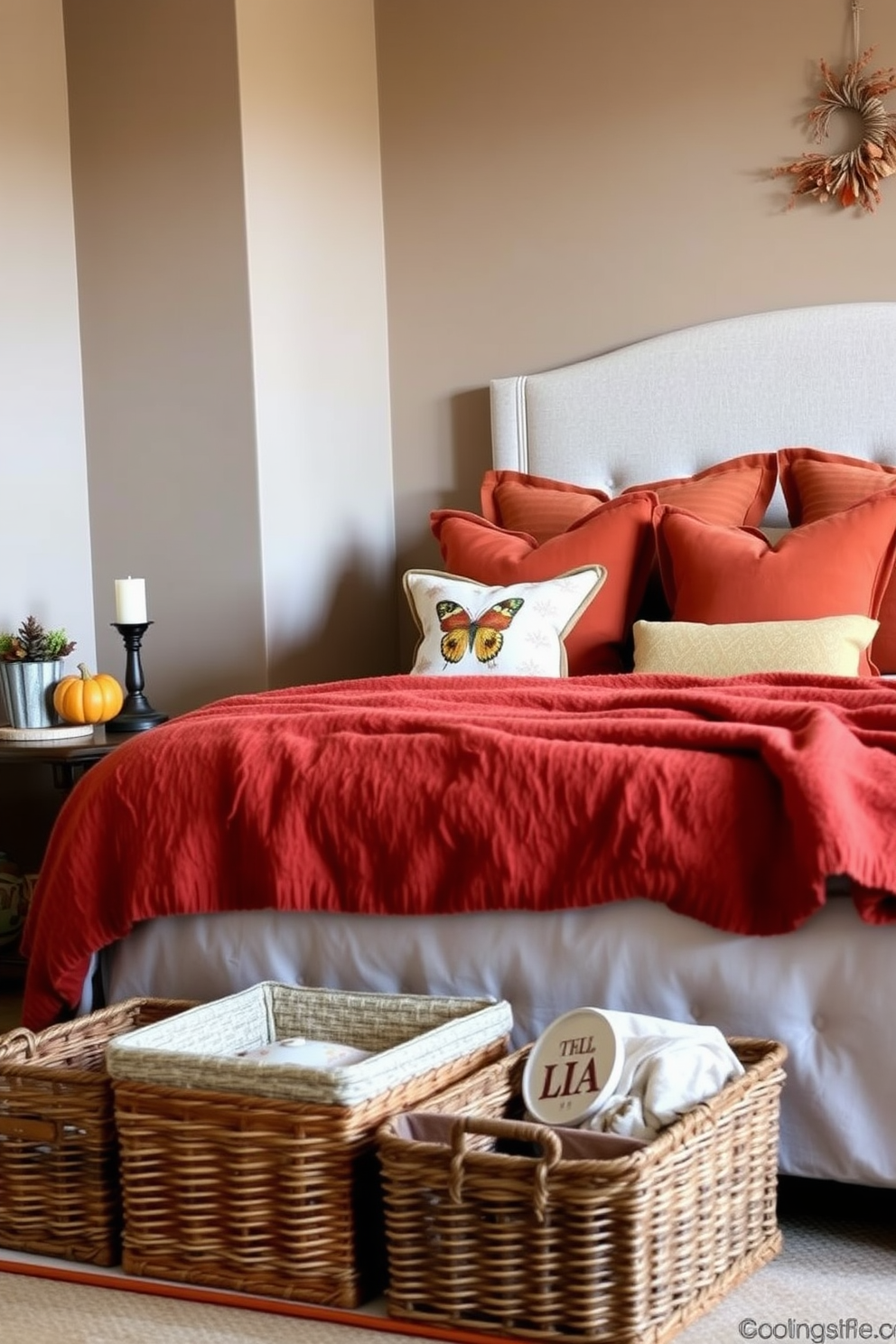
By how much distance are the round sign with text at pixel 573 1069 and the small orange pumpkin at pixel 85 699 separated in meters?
1.96

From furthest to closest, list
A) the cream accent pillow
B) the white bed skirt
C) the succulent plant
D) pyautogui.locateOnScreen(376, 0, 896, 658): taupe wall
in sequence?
pyautogui.locateOnScreen(376, 0, 896, 658): taupe wall < the succulent plant < the cream accent pillow < the white bed skirt

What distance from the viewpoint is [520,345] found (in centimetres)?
448

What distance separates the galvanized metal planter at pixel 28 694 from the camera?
371 centimetres

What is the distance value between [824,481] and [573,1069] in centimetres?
218

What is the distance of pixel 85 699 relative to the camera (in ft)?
12.1

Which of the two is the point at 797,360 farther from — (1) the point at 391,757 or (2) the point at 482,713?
(1) the point at 391,757

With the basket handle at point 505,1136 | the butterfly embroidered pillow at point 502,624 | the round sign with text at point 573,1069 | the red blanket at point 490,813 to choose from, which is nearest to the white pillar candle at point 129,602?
the butterfly embroidered pillow at point 502,624

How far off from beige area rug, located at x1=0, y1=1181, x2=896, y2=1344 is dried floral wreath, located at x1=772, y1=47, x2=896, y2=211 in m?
2.79

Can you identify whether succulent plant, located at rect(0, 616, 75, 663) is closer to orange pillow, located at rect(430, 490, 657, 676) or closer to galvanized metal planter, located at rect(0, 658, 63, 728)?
galvanized metal planter, located at rect(0, 658, 63, 728)

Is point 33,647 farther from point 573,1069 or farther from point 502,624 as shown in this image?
point 573,1069

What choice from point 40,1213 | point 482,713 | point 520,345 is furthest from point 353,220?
point 40,1213

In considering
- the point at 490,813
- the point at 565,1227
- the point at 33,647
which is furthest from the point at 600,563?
the point at 565,1227

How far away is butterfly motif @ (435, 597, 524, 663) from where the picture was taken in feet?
11.2

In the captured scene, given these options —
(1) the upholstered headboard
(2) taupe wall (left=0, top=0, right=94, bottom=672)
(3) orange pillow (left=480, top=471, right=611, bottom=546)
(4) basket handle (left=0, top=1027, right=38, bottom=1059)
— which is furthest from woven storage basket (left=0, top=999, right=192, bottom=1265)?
(1) the upholstered headboard
